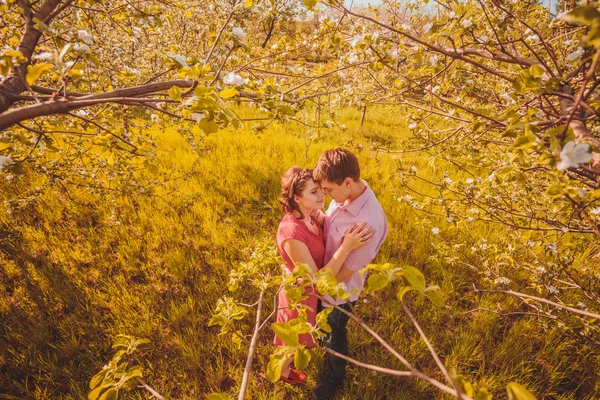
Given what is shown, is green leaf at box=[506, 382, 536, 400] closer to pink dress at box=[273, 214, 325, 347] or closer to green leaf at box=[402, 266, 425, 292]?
green leaf at box=[402, 266, 425, 292]

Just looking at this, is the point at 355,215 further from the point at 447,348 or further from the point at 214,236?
the point at 214,236

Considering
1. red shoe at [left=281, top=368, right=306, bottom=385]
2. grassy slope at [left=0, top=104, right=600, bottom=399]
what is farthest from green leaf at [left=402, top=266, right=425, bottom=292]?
red shoe at [left=281, top=368, right=306, bottom=385]

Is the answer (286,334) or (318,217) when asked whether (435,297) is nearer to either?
(286,334)

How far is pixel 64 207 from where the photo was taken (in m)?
3.76

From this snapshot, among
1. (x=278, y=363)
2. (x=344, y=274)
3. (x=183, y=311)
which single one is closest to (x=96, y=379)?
(x=278, y=363)

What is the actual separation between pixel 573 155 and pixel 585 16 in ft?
0.92

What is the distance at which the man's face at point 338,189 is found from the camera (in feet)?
5.75

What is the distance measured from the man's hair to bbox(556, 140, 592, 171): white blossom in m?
1.14

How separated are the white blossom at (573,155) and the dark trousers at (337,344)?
1.60 m

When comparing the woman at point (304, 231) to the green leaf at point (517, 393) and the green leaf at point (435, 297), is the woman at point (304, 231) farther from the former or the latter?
the green leaf at point (517, 393)

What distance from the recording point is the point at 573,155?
2.06 ft

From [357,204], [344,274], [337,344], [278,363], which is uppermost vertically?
[357,204]

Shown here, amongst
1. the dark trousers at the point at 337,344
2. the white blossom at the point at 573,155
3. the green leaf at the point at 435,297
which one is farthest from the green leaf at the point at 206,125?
the dark trousers at the point at 337,344

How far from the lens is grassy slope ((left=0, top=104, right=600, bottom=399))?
Result: 7.40 ft
